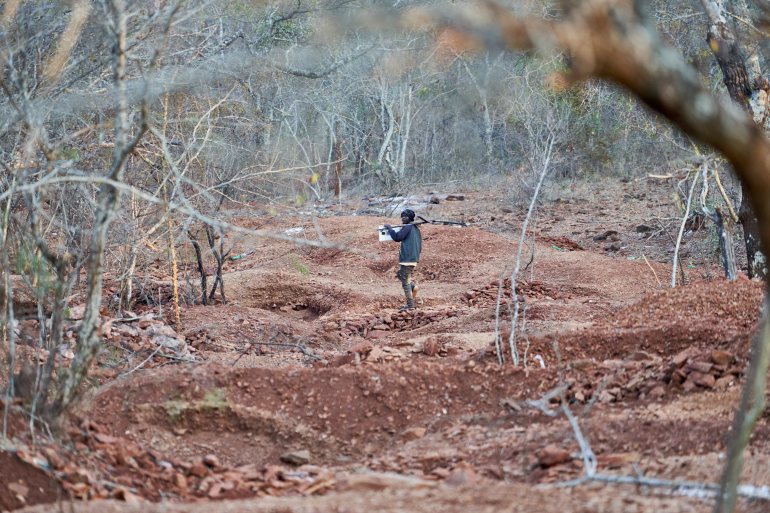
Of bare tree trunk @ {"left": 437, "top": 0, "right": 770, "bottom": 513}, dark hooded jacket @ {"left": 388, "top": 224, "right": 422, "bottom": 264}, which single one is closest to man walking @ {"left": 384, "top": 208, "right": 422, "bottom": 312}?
dark hooded jacket @ {"left": 388, "top": 224, "right": 422, "bottom": 264}

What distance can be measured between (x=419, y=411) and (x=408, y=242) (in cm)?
561

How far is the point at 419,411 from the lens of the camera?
17.4ft

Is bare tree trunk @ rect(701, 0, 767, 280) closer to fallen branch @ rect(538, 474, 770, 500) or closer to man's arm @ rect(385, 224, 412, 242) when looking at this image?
man's arm @ rect(385, 224, 412, 242)

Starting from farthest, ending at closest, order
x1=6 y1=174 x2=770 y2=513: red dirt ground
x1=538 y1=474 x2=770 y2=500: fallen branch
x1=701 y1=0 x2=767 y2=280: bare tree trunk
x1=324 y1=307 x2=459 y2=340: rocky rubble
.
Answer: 1. x1=324 y1=307 x2=459 y2=340: rocky rubble
2. x1=701 y1=0 x2=767 y2=280: bare tree trunk
3. x1=6 y1=174 x2=770 y2=513: red dirt ground
4. x1=538 y1=474 x2=770 y2=500: fallen branch

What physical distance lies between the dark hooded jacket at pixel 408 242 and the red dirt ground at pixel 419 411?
99cm

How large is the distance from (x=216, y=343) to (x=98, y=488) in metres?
4.82

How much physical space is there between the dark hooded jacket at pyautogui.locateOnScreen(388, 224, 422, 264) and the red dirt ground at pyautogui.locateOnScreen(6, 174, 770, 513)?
0.99 metres

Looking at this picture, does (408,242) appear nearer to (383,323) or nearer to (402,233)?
(402,233)

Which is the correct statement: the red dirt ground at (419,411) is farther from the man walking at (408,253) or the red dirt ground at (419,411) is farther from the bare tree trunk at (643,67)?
the bare tree trunk at (643,67)

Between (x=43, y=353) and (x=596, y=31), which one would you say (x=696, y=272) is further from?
A: (x=596, y=31)

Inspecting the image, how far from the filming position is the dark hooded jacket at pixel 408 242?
1078 centimetres

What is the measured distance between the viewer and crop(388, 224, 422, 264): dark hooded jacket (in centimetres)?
1078

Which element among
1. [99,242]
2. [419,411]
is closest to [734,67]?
[419,411]

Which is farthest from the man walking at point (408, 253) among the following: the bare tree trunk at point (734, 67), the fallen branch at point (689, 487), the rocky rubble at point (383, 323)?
the fallen branch at point (689, 487)
